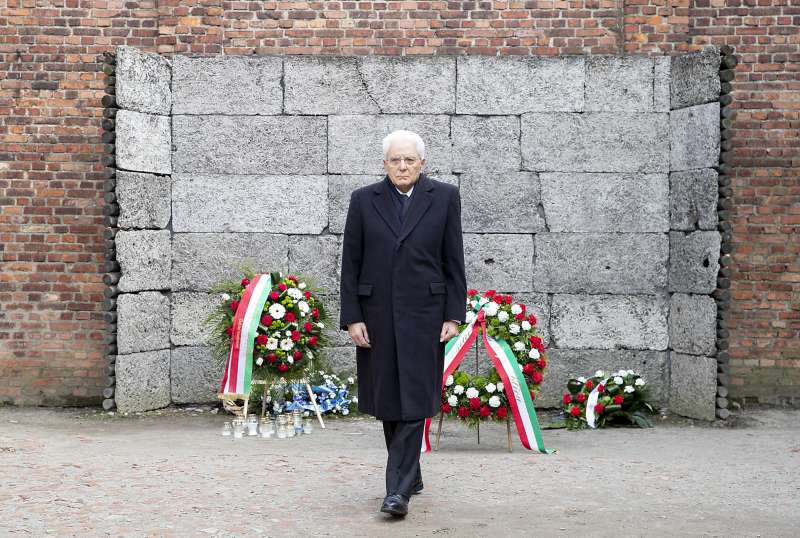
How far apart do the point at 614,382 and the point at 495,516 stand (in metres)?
3.49

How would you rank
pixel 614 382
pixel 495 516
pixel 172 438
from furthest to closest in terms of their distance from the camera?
1. pixel 614 382
2. pixel 172 438
3. pixel 495 516

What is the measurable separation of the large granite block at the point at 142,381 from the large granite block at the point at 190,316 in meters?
0.19

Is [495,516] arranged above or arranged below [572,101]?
below

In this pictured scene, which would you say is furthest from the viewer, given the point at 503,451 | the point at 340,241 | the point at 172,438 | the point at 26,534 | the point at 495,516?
the point at 340,241

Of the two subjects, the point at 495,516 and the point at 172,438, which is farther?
the point at 172,438

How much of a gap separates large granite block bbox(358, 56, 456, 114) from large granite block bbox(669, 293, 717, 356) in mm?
2536

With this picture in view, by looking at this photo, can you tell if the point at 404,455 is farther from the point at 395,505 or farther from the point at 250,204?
the point at 250,204

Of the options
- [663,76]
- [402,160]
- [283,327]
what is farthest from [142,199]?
[663,76]

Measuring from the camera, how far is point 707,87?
8.21 metres

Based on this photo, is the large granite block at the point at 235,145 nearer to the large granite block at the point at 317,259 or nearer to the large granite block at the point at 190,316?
the large granite block at the point at 317,259

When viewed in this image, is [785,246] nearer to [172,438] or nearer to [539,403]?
[539,403]

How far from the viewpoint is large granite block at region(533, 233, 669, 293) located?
8656 millimetres

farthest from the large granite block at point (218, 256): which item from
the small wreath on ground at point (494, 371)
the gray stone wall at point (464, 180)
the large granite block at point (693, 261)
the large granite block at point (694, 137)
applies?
the large granite block at point (694, 137)

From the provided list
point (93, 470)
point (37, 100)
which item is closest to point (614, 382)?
point (93, 470)
